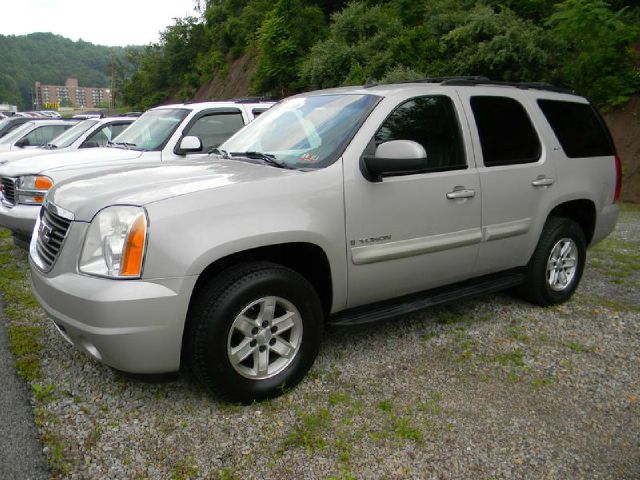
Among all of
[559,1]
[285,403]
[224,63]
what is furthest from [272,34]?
[285,403]

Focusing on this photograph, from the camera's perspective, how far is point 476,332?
4.21 m

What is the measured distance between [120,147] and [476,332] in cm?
526

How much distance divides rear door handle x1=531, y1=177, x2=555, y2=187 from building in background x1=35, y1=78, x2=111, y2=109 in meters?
132

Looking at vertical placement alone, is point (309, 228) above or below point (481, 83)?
below

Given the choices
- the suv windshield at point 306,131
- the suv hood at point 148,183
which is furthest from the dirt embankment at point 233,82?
the suv hood at point 148,183

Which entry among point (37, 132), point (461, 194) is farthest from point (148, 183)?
point (37, 132)

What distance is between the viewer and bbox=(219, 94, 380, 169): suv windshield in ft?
11.4

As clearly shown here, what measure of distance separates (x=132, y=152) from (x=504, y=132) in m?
4.55

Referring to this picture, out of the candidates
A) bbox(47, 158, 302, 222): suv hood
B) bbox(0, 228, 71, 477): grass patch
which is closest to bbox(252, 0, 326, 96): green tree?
bbox(0, 228, 71, 477): grass patch

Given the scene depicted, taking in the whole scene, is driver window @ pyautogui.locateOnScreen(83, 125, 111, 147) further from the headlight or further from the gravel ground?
the headlight

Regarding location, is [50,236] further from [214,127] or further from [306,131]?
[214,127]

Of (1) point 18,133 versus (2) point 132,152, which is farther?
(1) point 18,133

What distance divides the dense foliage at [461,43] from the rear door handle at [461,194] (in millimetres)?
8793

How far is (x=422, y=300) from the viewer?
3.82 m
